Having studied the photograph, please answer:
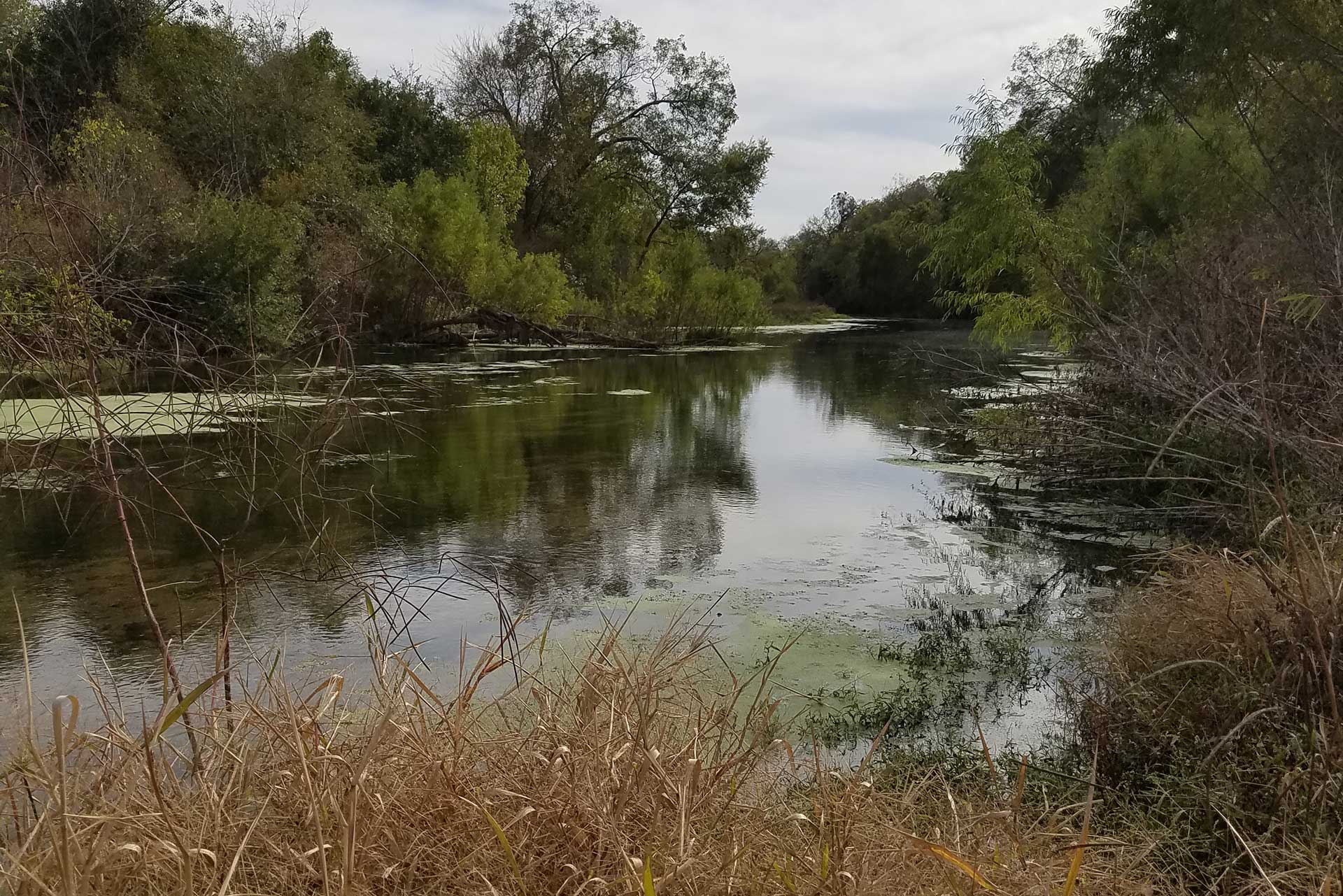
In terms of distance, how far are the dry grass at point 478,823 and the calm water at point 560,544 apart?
511mm

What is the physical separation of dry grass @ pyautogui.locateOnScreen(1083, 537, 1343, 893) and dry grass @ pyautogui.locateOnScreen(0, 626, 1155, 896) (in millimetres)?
433

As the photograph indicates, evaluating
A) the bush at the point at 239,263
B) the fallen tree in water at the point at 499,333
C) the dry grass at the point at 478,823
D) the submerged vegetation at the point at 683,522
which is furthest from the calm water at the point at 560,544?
the fallen tree in water at the point at 499,333

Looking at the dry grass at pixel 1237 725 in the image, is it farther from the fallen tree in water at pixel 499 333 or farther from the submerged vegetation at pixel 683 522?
the fallen tree in water at pixel 499 333

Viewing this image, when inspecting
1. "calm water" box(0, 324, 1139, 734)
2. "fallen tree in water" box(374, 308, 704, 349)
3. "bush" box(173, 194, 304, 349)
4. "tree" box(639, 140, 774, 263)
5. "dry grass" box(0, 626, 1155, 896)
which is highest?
"tree" box(639, 140, 774, 263)

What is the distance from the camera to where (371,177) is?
83.7ft

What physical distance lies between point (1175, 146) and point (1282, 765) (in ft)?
53.3

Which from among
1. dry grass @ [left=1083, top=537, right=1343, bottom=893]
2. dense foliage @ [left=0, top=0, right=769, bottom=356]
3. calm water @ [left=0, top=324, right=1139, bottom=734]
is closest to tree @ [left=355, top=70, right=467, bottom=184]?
dense foliage @ [left=0, top=0, right=769, bottom=356]

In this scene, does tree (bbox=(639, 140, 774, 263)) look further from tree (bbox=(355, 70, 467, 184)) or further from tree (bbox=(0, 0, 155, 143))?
tree (bbox=(0, 0, 155, 143))

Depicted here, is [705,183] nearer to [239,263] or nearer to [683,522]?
[239,263]

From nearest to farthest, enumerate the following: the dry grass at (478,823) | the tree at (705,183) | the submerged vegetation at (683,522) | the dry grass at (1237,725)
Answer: the dry grass at (478,823), the submerged vegetation at (683,522), the dry grass at (1237,725), the tree at (705,183)

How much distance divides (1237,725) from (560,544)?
16.4ft

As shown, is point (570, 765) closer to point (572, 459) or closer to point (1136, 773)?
point (1136, 773)

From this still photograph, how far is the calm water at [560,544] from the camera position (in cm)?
480

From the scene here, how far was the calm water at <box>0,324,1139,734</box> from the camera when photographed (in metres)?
4.80
